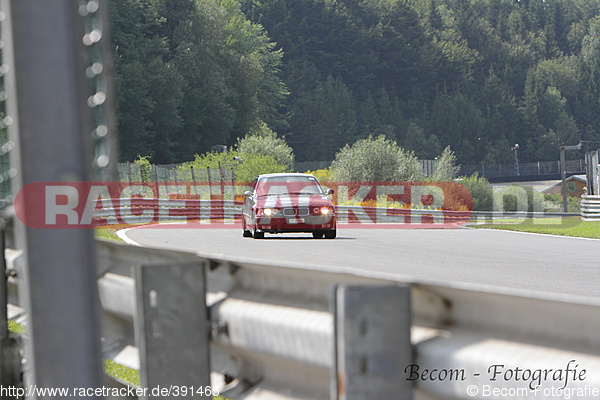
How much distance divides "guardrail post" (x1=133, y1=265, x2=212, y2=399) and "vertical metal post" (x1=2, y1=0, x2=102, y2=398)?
2.18 ft

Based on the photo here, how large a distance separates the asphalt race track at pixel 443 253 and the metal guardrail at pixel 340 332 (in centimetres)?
597

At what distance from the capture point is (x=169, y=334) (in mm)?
3178

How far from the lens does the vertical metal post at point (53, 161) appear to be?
2383mm

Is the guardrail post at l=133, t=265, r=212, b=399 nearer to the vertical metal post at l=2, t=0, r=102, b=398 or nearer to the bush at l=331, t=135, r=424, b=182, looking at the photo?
the vertical metal post at l=2, t=0, r=102, b=398

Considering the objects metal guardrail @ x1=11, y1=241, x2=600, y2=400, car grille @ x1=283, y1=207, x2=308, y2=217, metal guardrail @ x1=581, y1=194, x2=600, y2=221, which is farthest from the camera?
metal guardrail @ x1=581, y1=194, x2=600, y2=221

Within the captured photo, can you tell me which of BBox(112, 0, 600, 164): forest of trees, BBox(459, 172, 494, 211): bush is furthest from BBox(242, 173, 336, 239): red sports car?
BBox(112, 0, 600, 164): forest of trees

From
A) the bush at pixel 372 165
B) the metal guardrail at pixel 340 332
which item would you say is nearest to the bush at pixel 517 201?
the bush at pixel 372 165

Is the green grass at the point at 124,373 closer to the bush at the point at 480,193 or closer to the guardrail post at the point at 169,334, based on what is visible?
the guardrail post at the point at 169,334

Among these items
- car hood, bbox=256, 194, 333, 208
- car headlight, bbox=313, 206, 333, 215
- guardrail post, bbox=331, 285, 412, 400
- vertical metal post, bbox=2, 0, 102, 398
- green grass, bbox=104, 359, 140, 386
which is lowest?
green grass, bbox=104, 359, 140, 386

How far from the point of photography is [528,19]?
179250 millimetres

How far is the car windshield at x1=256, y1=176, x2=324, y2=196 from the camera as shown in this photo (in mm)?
19141

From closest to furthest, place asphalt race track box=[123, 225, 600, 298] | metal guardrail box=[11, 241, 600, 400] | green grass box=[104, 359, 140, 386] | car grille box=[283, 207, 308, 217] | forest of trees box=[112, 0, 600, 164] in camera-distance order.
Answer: metal guardrail box=[11, 241, 600, 400], green grass box=[104, 359, 140, 386], asphalt race track box=[123, 225, 600, 298], car grille box=[283, 207, 308, 217], forest of trees box=[112, 0, 600, 164]

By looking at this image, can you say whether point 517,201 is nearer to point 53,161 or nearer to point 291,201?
point 291,201

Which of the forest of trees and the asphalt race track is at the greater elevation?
the forest of trees
